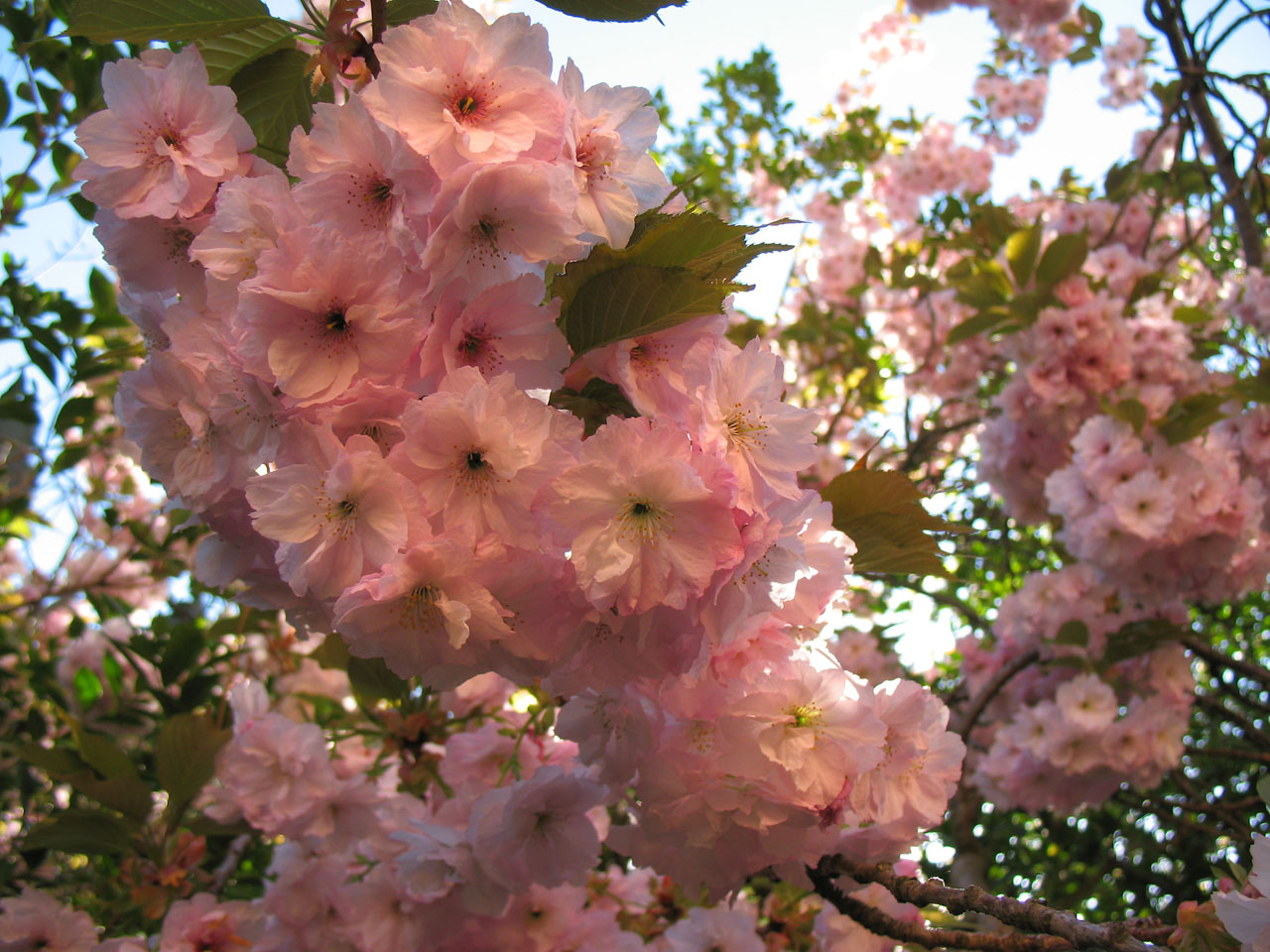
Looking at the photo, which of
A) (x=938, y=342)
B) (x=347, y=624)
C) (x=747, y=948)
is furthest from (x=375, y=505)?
(x=938, y=342)

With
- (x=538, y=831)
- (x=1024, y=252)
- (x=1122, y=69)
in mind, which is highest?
(x=1122, y=69)

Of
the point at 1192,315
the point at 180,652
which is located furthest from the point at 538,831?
the point at 1192,315

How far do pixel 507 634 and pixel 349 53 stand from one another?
23.1 inches

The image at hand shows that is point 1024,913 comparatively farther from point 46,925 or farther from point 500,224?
point 46,925

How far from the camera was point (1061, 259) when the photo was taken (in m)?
2.69

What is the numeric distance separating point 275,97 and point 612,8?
408 mm

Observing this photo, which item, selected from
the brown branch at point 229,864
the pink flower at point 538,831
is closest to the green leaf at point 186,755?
the brown branch at point 229,864

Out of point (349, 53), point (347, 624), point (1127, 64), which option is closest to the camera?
point (347, 624)

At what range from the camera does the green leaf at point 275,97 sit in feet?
3.10

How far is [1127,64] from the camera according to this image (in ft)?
17.9

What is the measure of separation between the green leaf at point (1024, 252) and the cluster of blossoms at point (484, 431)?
224cm

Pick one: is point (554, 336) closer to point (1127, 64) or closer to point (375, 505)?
point (375, 505)

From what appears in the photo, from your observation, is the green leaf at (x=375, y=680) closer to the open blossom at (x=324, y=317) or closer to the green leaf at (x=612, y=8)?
the open blossom at (x=324, y=317)

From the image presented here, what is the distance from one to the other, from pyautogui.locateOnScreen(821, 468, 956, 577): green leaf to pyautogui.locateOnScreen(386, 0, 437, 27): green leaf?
0.69 metres
